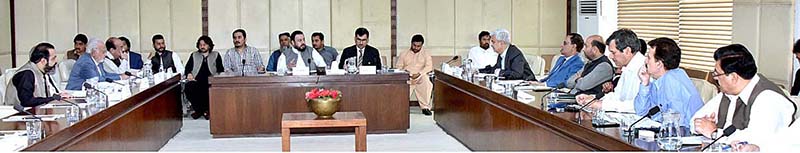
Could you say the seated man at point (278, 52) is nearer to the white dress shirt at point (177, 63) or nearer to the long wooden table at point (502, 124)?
the white dress shirt at point (177, 63)

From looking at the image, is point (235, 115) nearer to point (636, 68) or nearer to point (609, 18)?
point (636, 68)

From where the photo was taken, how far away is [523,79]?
7.86 m

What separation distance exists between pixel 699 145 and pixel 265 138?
5197mm

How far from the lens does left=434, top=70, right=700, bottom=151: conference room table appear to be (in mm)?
3973

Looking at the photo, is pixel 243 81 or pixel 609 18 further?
pixel 609 18

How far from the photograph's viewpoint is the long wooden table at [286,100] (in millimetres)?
7980

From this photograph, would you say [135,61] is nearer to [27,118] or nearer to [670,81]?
[27,118]

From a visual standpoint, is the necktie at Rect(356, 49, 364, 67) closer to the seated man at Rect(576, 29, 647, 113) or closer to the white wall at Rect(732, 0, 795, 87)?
the white wall at Rect(732, 0, 795, 87)

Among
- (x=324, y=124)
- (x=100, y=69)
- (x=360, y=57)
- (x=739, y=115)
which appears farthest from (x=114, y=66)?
(x=739, y=115)

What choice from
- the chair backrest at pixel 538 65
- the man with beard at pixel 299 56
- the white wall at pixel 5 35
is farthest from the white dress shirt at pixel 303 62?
the white wall at pixel 5 35

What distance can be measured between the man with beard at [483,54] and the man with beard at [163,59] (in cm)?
324

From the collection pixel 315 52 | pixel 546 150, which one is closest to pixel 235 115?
pixel 315 52

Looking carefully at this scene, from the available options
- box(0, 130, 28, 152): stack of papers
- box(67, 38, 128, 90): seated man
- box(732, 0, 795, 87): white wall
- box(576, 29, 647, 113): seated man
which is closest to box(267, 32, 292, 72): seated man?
box(67, 38, 128, 90): seated man

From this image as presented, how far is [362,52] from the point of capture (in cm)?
990
